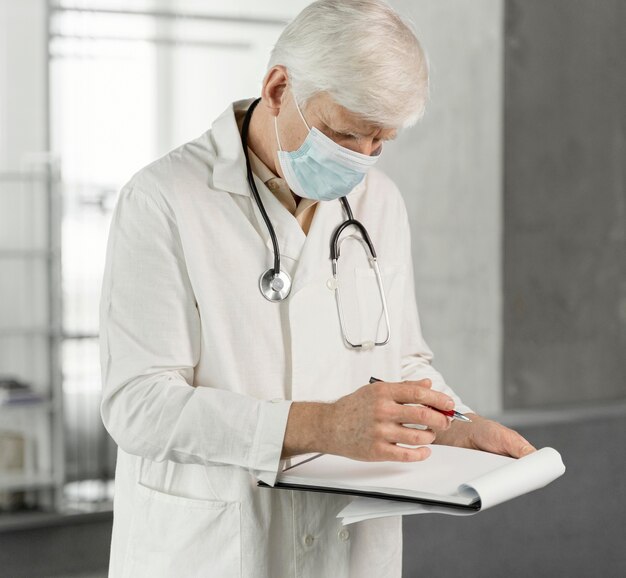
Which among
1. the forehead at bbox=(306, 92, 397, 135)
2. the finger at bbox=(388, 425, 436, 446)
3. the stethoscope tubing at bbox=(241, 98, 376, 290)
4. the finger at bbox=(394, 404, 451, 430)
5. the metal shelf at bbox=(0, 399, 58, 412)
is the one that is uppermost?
the forehead at bbox=(306, 92, 397, 135)

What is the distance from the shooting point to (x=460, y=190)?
→ 3041 mm

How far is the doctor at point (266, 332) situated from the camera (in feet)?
3.81

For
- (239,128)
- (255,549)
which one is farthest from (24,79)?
(255,549)

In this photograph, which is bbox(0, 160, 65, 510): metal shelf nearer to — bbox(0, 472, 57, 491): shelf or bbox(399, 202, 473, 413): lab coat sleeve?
bbox(0, 472, 57, 491): shelf

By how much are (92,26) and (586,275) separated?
199 cm

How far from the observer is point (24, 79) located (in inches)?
102

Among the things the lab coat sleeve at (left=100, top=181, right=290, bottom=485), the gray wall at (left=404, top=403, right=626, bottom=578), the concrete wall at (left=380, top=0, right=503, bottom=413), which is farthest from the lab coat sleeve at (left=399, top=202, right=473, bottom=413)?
the gray wall at (left=404, top=403, right=626, bottom=578)

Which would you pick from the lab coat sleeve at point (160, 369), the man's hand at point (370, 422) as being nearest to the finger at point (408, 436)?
the man's hand at point (370, 422)

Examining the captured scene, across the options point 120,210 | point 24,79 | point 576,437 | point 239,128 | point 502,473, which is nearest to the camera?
point 502,473

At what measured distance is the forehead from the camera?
4.08ft

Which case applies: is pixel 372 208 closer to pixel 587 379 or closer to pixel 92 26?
pixel 92 26

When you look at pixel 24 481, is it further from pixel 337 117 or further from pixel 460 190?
pixel 337 117

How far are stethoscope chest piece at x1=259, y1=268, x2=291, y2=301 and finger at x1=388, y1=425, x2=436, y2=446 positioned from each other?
301mm

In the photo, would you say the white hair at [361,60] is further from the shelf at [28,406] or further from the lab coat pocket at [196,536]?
the shelf at [28,406]
